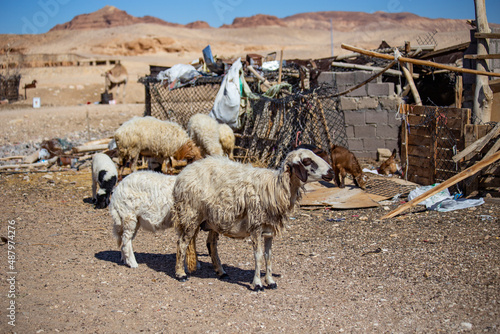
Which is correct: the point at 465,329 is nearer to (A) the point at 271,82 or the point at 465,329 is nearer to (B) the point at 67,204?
(B) the point at 67,204

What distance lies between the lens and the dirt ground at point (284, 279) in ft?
15.3

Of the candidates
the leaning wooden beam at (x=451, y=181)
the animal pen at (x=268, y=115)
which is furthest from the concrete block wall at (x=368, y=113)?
the leaning wooden beam at (x=451, y=181)

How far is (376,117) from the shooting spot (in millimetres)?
12688

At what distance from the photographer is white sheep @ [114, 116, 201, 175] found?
10508 millimetres

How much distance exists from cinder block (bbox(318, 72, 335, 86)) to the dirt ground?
540cm

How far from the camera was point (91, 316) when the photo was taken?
15.6 ft

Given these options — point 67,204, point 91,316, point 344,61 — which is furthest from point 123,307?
point 344,61

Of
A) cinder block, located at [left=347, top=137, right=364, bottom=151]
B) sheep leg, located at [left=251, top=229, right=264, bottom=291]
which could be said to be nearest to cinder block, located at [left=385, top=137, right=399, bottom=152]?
cinder block, located at [left=347, top=137, right=364, bottom=151]

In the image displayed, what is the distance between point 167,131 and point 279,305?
6.42m

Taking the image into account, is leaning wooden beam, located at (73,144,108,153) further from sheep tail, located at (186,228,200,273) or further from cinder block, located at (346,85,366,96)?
sheep tail, located at (186,228,200,273)

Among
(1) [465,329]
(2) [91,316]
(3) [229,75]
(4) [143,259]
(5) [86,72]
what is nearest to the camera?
(1) [465,329]

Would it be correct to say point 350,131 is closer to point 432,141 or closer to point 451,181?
point 432,141

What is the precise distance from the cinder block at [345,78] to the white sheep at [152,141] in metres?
4.80

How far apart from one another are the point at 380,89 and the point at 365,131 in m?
1.17
